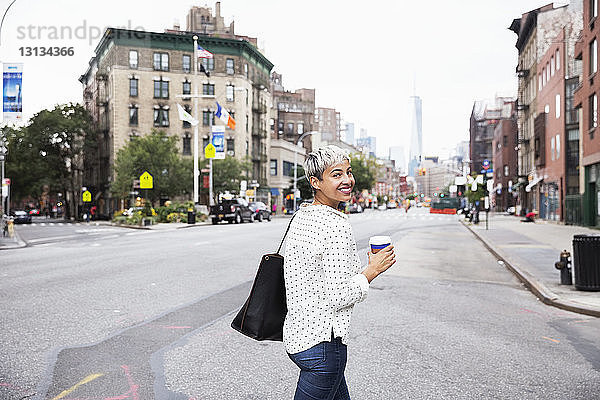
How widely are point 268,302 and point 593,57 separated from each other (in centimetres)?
3339

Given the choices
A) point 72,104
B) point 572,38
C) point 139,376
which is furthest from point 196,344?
point 72,104

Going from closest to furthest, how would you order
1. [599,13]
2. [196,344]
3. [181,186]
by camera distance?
[196,344] < [599,13] < [181,186]

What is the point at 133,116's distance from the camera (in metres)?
61.8

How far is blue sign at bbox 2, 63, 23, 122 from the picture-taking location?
2369 centimetres

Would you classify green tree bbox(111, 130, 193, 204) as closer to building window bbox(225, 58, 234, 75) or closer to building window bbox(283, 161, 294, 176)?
building window bbox(225, 58, 234, 75)

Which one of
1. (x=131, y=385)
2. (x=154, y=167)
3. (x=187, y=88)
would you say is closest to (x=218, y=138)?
(x=154, y=167)

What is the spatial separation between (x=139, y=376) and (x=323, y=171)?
3.21m

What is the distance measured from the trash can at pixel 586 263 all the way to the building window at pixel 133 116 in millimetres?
57210

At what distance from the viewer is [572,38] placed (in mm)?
43938

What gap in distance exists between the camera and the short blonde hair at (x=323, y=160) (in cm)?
299

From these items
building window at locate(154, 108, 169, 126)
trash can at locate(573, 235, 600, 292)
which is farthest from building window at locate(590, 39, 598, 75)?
building window at locate(154, 108, 169, 126)

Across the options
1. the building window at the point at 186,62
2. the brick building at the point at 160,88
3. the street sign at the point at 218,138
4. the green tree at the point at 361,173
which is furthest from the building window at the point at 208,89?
the green tree at the point at 361,173

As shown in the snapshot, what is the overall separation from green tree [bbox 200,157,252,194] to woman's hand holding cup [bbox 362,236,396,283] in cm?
5408

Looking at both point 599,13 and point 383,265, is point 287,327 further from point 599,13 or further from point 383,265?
point 599,13
